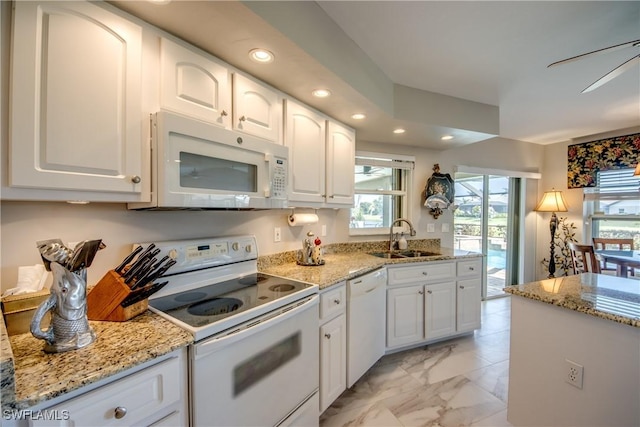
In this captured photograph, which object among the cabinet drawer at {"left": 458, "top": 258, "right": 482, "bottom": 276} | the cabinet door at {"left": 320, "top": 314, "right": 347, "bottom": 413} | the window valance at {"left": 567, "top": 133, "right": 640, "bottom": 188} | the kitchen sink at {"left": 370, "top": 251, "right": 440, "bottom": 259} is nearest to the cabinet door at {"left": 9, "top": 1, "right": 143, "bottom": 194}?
the cabinet door at {"left": 320, "top": 314, "right": 347, "bottom": 413}

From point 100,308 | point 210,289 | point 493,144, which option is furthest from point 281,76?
point 493,144

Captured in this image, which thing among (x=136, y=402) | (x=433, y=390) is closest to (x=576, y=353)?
(x=433, y=390)

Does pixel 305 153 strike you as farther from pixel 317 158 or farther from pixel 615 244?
pixel 615 244

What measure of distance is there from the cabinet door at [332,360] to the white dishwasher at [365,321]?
0.06 m

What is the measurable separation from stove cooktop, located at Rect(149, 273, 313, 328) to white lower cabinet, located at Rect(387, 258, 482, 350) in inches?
46.8

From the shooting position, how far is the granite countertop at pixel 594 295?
3.80ft

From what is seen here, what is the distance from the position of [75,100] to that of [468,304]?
3.26 meters

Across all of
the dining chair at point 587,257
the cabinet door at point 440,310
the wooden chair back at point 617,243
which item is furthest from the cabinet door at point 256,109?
the wooden chair back at point 617,243

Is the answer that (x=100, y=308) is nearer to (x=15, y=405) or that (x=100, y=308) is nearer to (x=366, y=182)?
(x=15, y=405)

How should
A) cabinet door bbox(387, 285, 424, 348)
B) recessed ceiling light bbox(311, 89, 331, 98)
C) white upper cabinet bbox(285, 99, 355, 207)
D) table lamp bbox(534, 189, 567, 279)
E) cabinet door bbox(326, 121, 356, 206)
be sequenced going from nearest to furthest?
1. recessed ceiling light bbox(311, 89, 331, 98)
2. white upper cabinet bbox(285, 99, 355, 207)
3. cabinet door bbox(326, 121, 356, 206)
4. cabinet door bbox(387, 285, 424, 348)
5. table lamp bbox(534, 189, 567, 279)

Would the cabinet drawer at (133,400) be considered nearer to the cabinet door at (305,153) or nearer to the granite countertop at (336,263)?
the granite countertop at (336,263)

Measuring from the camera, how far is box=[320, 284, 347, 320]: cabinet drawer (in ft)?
5.36

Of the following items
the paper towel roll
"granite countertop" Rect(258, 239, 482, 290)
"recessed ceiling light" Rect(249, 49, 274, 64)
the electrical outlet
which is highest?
"recessed ceiling light" Rect(249, 49, 274, 64)

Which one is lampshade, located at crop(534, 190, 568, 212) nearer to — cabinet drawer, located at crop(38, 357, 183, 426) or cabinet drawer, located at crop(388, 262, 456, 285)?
cabinet drawer, located at crop(388, 262, 456, 285)
